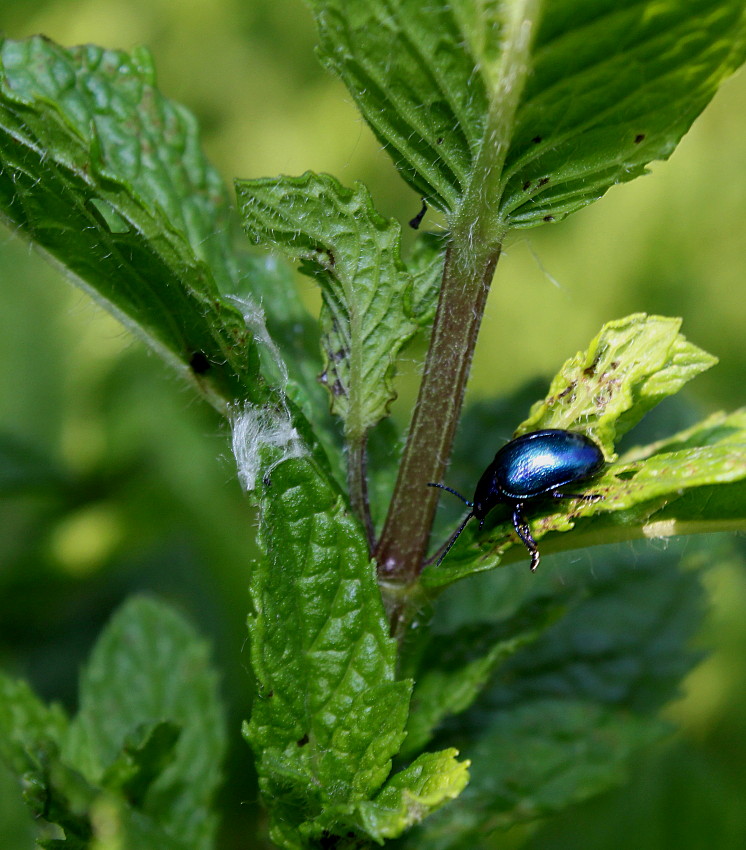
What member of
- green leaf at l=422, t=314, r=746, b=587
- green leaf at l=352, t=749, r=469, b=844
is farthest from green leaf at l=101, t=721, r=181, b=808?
green leaf at l=422, t=314, r=746, b=587

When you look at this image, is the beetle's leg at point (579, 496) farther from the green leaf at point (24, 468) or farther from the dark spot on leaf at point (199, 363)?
the green leaf at point (24, 468)

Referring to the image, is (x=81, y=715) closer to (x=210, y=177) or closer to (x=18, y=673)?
(x=18, y=673)

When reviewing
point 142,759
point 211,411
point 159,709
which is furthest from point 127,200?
point 159,709

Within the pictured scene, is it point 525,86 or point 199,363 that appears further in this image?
point 199,363

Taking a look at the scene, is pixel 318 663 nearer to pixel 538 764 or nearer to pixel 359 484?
pixel 359 484

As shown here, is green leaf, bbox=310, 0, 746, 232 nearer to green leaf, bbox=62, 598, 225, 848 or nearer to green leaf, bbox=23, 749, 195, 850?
green leaf, bbox=23, 749, 195, 850

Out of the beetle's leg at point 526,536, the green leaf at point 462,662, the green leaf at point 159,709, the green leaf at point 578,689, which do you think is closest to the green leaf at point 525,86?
the beetle's leg at point 526,536
